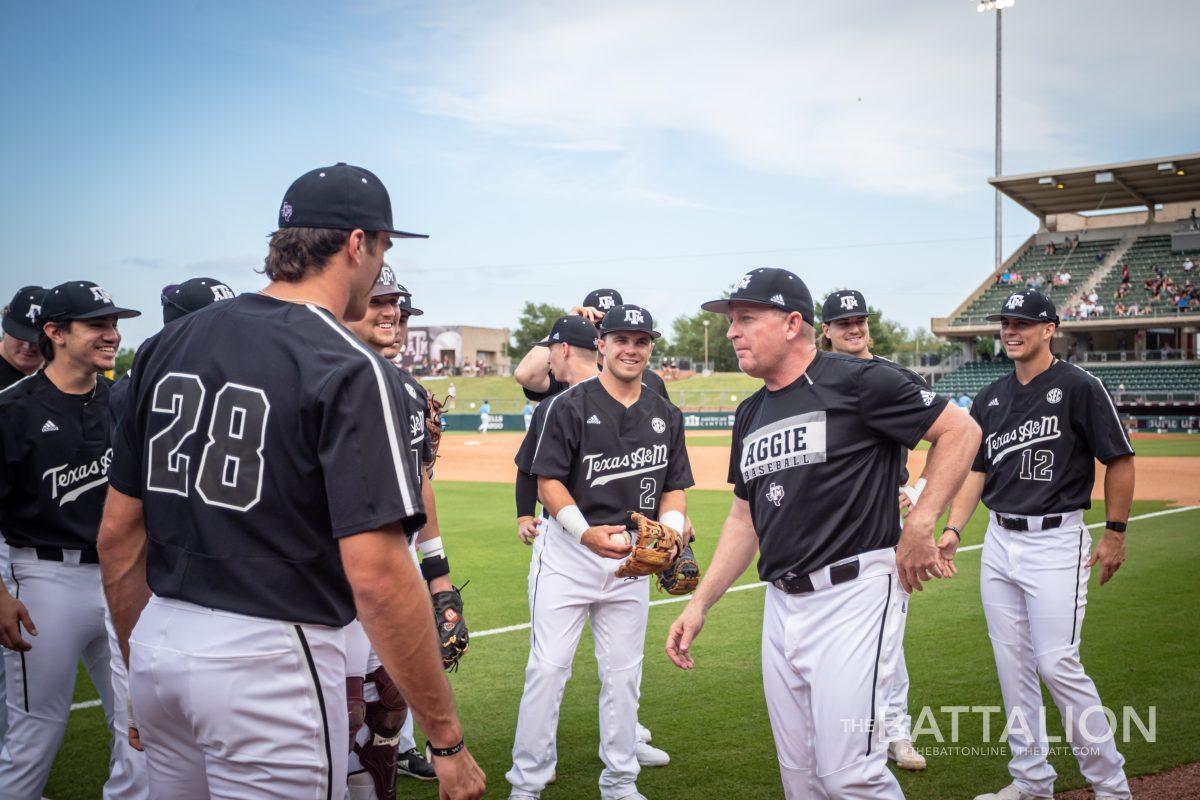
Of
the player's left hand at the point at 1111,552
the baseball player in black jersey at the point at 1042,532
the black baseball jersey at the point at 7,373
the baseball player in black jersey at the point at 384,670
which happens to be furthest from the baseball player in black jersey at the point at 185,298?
the player's left hand at the point at 1111,552

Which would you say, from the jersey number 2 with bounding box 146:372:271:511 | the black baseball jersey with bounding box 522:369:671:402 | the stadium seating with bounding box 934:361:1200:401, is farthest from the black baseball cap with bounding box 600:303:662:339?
the stadium seating with bounding box 934:361:1200:401

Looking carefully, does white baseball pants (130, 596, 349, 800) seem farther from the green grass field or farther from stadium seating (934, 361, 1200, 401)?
stadium seating (934, 361, 1200, 401)

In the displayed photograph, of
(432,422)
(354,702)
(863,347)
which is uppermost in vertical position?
(863,347)

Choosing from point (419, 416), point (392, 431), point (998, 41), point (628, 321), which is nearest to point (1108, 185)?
point (998, 41)

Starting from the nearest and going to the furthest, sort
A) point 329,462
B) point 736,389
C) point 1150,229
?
1. point 329,462
2. point 1150,229
3. point 736,389

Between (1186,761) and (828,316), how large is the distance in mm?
3377

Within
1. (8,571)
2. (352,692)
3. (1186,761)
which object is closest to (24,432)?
(8,571)

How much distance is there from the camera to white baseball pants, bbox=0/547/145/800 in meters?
4.06

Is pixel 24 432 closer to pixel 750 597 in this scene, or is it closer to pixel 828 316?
pixel 828 316

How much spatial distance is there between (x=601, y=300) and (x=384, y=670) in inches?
138

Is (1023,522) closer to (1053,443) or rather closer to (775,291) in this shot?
(1053,443)

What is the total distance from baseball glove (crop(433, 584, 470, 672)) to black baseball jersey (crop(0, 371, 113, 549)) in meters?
1.82

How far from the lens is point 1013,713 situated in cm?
498

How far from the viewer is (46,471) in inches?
173
